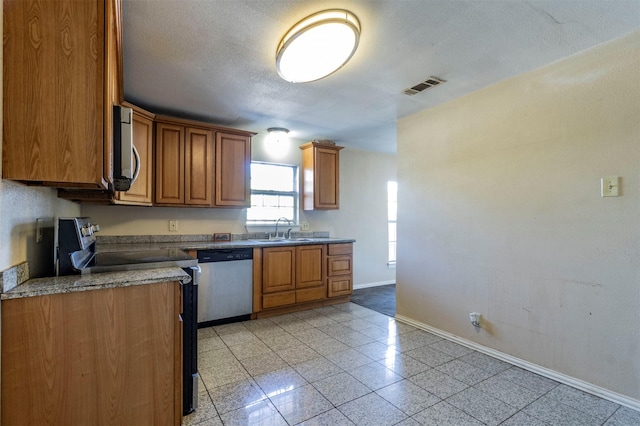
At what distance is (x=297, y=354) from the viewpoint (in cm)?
264

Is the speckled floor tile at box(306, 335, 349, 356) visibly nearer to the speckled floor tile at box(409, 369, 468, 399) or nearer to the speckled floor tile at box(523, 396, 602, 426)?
the speckled floor tile at box(409, 369, 468, 399)

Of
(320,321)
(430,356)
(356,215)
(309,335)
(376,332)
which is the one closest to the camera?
(430,356)

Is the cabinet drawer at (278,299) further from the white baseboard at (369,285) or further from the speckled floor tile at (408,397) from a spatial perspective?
the speckled floor tile at (408,397)

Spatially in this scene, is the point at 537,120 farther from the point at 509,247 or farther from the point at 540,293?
the point at 540,293

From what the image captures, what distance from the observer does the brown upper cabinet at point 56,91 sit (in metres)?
1.20

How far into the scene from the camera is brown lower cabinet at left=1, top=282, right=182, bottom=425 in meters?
1.24

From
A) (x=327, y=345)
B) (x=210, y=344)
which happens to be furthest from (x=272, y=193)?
(x=327, y=345)

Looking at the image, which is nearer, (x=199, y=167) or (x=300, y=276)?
(x=199, y=167)

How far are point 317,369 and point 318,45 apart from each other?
2.31m

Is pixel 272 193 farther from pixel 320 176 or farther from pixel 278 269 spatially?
pixel 278 269

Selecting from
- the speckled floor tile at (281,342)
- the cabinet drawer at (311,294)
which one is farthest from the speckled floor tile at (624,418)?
the cabinet drawer at (311,294)

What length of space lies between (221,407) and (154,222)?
7.83ft

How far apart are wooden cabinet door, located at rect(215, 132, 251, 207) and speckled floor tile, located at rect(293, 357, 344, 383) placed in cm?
206

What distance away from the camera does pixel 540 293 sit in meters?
2.38
